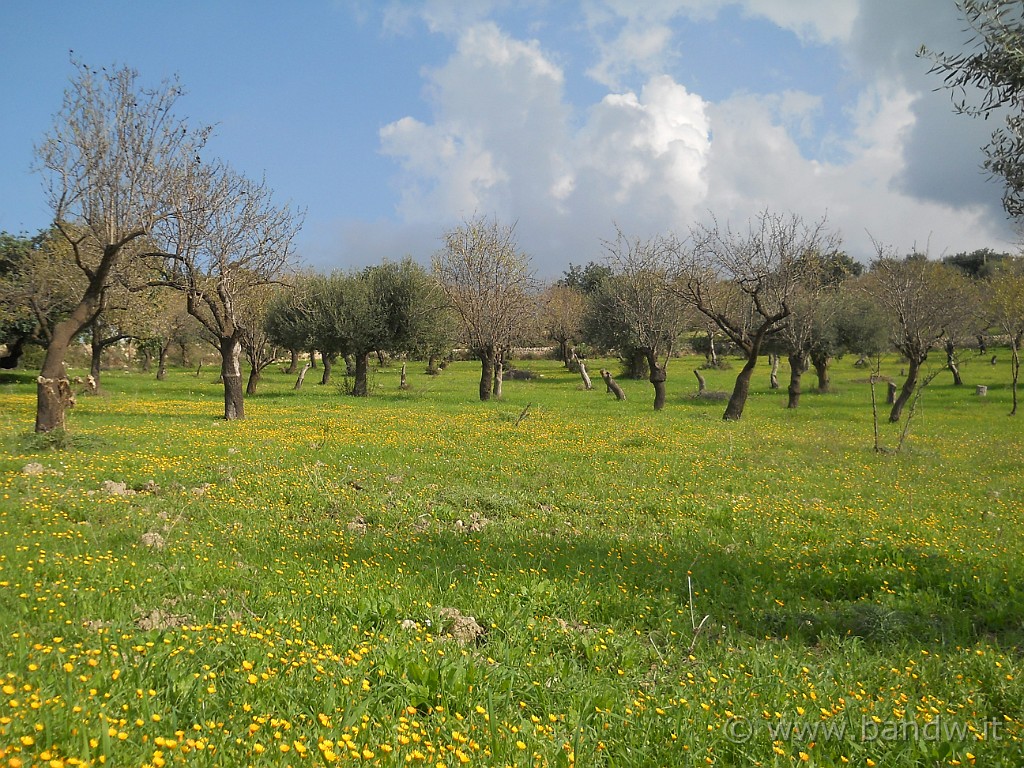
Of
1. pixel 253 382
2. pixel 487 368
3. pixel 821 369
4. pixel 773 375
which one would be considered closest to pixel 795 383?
pixel 821 369

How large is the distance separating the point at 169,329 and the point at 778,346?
42.5 m

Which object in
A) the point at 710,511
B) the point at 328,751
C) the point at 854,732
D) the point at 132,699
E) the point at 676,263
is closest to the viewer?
the point at 328,751

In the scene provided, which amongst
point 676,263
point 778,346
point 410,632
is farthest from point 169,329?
point 410,632

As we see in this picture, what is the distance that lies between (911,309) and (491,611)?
106 feet

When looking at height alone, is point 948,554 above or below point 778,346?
below

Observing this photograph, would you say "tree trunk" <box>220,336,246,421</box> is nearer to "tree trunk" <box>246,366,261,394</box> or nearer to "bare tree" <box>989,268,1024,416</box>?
"tree trunk" <box>246,366,261,394</box>

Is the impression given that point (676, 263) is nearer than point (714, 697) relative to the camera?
No

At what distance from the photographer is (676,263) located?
3375 cm

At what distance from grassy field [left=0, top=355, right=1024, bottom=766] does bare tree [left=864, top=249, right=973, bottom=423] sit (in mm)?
16002

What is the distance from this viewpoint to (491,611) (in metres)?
6.39

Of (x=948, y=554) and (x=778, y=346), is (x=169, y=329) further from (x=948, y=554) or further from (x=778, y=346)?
(x=948, y=554)

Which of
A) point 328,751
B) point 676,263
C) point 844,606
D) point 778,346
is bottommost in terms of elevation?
point 844,606

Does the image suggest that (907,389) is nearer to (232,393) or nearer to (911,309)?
(911,309)

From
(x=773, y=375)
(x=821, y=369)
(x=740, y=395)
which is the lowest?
(x=740, y=395)
